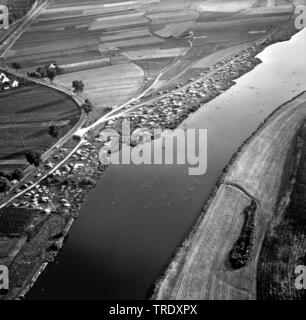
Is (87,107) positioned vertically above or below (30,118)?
above

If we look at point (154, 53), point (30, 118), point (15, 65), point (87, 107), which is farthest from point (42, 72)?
point (154, 53)

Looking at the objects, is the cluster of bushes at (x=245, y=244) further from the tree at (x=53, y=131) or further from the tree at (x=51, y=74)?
the tree at (x=51, y=74)

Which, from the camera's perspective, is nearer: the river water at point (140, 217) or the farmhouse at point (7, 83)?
the river water at point (140, 217)

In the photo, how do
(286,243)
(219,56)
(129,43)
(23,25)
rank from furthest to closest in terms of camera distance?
(23,25) < (129,43) < (219,56) < (286,243)

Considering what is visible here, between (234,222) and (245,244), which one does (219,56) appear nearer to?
(234,222)

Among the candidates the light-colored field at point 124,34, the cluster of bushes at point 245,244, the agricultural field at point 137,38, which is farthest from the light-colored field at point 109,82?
the cluster of bushes at point 245,244
